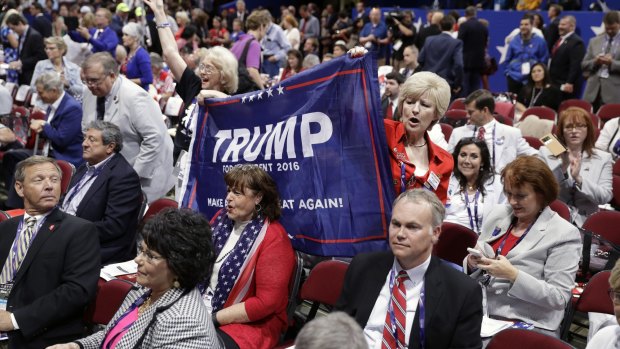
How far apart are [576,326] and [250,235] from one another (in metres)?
2.68

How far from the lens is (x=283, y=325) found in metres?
3.97

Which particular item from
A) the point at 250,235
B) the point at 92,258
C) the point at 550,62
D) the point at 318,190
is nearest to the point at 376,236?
the point at 318,190

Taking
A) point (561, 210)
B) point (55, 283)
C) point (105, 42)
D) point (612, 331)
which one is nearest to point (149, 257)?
point (55, 283)

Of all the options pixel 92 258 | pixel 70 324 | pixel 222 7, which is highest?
pixel 222 7

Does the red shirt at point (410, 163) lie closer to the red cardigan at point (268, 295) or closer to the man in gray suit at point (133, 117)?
the red cardigan at point (268, 295)

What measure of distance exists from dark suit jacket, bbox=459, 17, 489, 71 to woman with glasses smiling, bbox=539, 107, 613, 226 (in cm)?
608

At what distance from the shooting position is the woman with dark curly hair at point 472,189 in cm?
546

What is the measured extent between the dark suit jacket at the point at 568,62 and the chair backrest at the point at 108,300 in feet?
28.3

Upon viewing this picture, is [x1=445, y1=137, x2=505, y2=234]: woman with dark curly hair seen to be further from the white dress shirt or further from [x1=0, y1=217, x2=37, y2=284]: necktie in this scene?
[x1=0, y1=217, x2=37, y2=284]: necktie

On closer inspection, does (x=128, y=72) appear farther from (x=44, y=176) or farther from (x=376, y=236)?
(x=376, y=236)

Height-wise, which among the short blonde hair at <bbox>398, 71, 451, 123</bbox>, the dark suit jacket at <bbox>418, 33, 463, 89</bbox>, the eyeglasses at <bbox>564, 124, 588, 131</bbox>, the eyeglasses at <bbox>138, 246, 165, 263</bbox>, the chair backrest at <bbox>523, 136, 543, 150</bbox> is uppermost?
the dark suit jacket at <bbox>418, 33, 463, 89</bbox>

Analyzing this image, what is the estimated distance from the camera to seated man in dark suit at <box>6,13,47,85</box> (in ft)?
38.9

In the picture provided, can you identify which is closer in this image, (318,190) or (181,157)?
(318,190)

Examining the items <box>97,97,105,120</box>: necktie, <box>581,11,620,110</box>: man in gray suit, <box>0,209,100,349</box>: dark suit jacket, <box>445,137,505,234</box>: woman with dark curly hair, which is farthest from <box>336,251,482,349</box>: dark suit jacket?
<box>581,11,620,110</box>: man in gray suit
